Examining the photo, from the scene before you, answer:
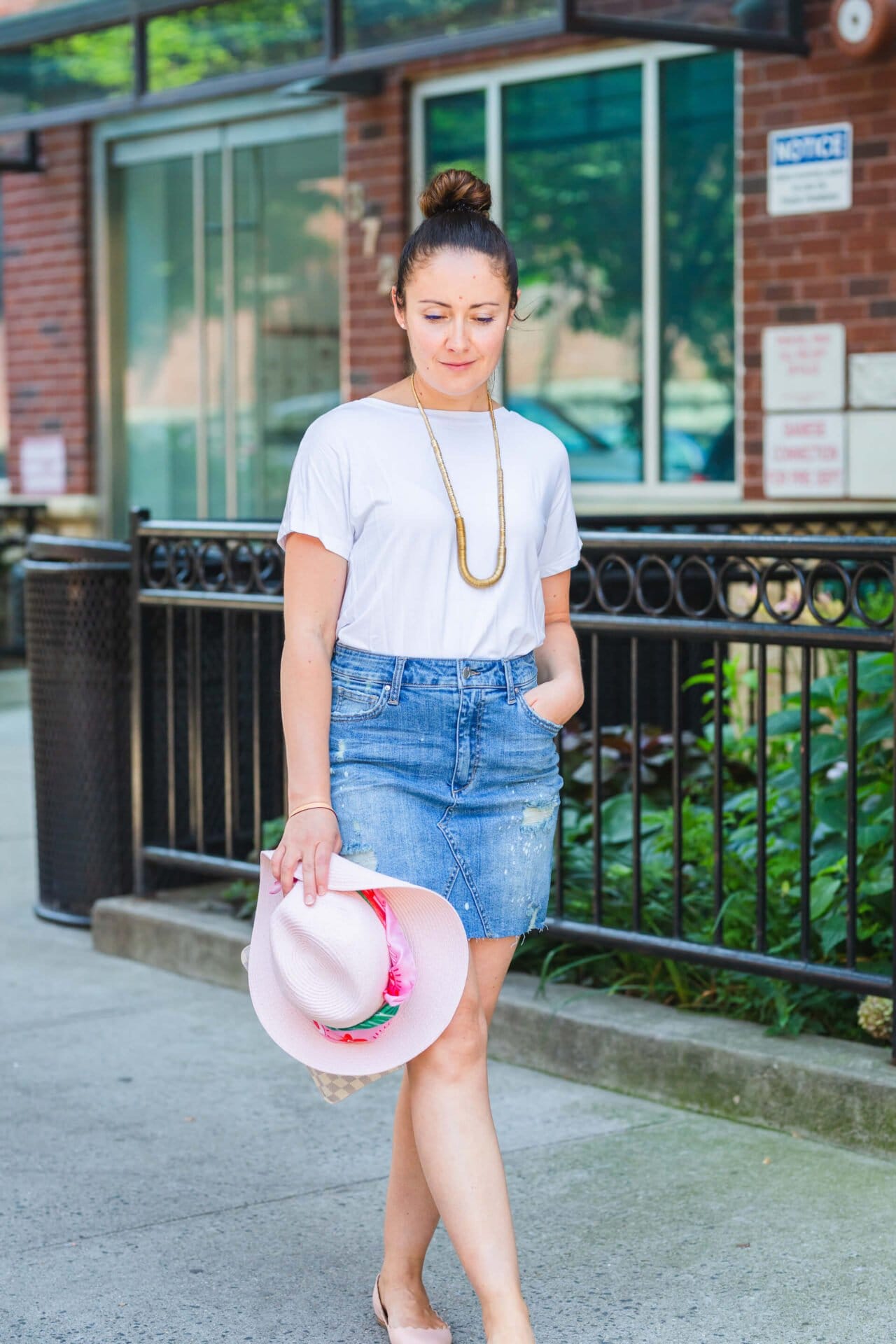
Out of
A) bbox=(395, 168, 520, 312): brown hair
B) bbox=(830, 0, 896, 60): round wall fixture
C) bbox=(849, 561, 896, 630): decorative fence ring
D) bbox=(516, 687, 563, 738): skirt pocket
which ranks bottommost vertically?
bbox=(516, 687, 563, 738): skirt pocket

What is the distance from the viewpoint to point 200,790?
560cm

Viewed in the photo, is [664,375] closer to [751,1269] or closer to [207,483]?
[207,483]

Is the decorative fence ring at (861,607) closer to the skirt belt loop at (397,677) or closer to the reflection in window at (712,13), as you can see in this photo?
the skirt belt loop at (397,677)

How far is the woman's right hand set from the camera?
282 centimetres

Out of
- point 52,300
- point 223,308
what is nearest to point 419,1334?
point 223,308

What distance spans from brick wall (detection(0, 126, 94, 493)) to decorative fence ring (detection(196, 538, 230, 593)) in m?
6.50

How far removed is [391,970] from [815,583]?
1659 millimetres

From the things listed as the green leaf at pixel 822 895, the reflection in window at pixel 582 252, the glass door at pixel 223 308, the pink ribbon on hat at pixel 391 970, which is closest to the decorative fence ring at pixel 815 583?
the green leaf at pixel 822 895

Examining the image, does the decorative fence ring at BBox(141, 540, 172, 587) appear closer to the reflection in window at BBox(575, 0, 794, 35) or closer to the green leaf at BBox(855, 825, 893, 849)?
the green leaf at BBox(855, 825, 893, 849)

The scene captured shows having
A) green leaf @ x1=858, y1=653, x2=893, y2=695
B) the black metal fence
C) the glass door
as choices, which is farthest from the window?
green leaf @ x1=858, y1=653, x2=893, y2=695

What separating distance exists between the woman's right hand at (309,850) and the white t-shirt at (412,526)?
266 millimetres

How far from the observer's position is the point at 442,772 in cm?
293

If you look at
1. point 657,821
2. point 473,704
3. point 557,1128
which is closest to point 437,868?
point 473,704

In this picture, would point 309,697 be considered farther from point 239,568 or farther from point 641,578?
point 239,568
